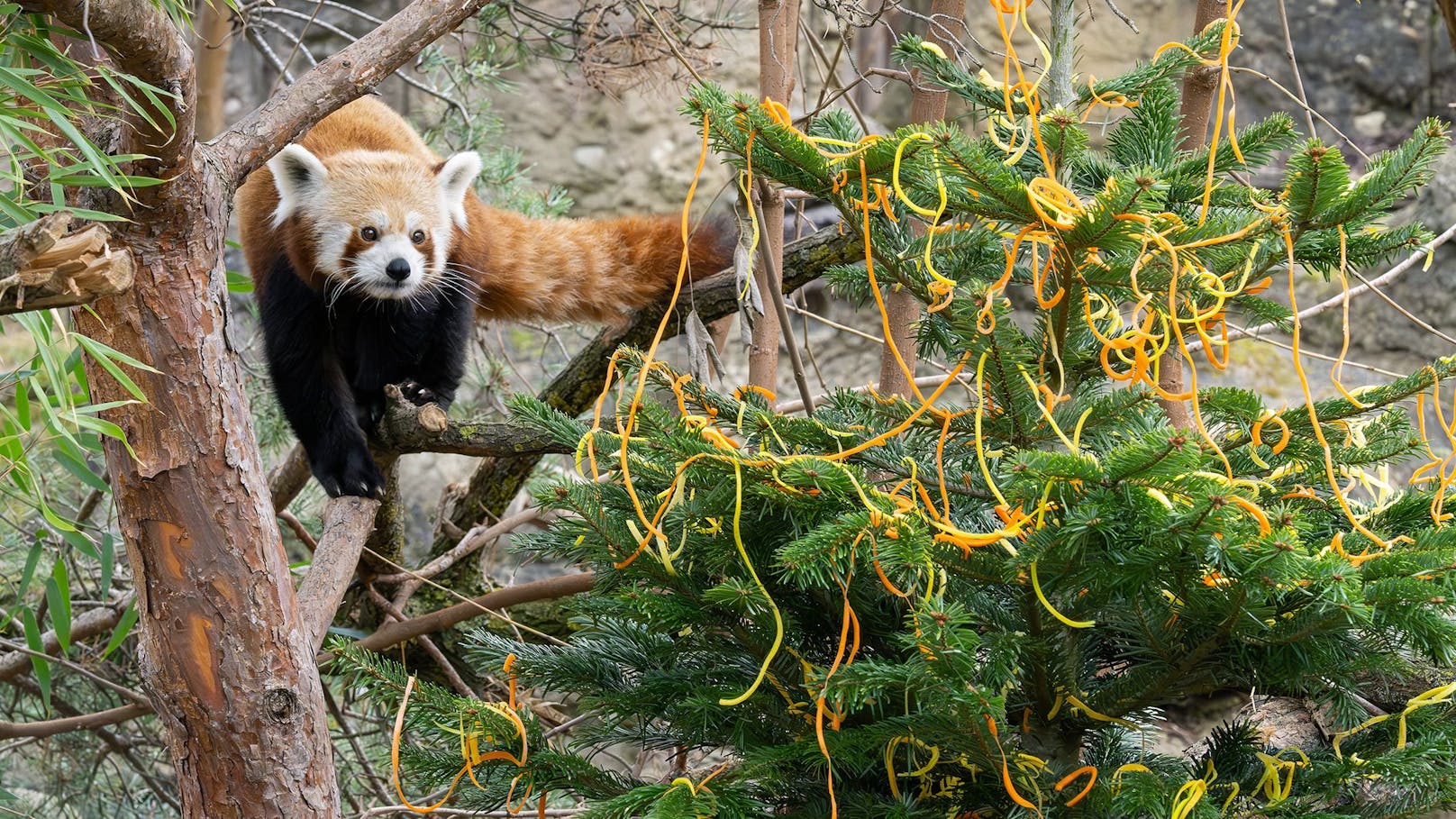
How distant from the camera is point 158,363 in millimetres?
1510

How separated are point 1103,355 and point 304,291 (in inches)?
84.4

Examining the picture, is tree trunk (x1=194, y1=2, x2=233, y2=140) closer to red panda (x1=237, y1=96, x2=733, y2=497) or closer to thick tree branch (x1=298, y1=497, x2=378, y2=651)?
red panda (x1=237, y1=96, x2=733, y2=497)

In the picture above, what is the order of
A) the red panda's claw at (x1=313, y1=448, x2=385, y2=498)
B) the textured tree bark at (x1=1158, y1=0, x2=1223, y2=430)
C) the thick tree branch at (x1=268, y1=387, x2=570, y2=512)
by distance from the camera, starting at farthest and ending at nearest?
the red panda's claw at (x1=313, y1=448, x2=385, y2=498) → the thick tree branch at (x1=268, y1=387, x2=570, y2=512) → the textured tree bark at (x1=1158, y1=0, x2=1223, y2=430)

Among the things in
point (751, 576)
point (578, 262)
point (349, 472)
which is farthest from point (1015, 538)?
point (578, 262)

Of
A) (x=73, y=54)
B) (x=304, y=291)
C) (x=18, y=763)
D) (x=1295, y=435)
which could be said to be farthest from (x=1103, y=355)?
(x=18, y=763)

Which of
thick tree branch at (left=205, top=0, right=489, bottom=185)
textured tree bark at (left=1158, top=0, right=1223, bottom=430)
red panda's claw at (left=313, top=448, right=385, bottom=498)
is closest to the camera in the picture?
thick tree branch at (left=205, top=0, right=489, bottom=185)

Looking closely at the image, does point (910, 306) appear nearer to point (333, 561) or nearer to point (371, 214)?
point (333, 561)

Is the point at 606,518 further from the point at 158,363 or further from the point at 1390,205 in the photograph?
the point at 1390,205

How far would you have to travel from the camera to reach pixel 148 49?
137 centimetres

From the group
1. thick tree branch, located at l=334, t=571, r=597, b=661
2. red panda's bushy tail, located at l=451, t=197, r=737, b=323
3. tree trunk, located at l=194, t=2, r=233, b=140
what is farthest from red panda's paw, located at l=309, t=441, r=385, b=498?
tree trunk, located at l=194, t=2, r=233, b=140

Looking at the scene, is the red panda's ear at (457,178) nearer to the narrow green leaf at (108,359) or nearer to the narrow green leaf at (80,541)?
the narrow green leaf at (80,541)

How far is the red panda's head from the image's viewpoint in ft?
9.08

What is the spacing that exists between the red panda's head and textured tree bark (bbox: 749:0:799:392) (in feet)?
3.34

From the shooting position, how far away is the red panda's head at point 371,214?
9.08 ft
